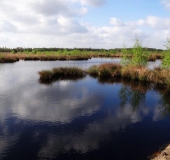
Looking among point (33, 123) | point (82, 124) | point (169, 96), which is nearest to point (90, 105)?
point (82, 124)

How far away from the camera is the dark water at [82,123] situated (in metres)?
11.1

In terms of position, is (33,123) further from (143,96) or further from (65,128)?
(143,96)

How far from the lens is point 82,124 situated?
1492 centimetres

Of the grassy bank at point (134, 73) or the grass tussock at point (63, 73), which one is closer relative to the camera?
the grassy bank at point (134, 73)

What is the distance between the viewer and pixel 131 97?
931 inches

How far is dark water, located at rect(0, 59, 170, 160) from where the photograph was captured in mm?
11130

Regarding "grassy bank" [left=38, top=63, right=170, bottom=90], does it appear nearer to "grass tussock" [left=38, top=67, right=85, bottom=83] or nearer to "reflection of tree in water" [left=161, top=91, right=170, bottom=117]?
"grass tussock" [left=38, top=67, right=85, bottom=83]

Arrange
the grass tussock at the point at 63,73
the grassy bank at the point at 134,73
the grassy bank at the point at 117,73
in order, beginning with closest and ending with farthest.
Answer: the grassy bank at the point at 134,73
the grassy bank at the point at 117,73
the grass tussock at the point at 63,73

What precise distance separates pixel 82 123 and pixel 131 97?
10360 millimetres

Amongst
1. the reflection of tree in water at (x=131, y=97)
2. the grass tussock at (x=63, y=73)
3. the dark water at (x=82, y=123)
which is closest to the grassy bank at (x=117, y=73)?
the grass tussock at (x=63, y=73)

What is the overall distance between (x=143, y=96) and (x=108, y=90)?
476 cm

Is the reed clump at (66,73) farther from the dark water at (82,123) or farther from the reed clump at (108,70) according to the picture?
the dark water at (82,123)

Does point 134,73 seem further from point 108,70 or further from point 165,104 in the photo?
point 165,104

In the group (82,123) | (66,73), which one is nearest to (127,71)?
(66,73)
